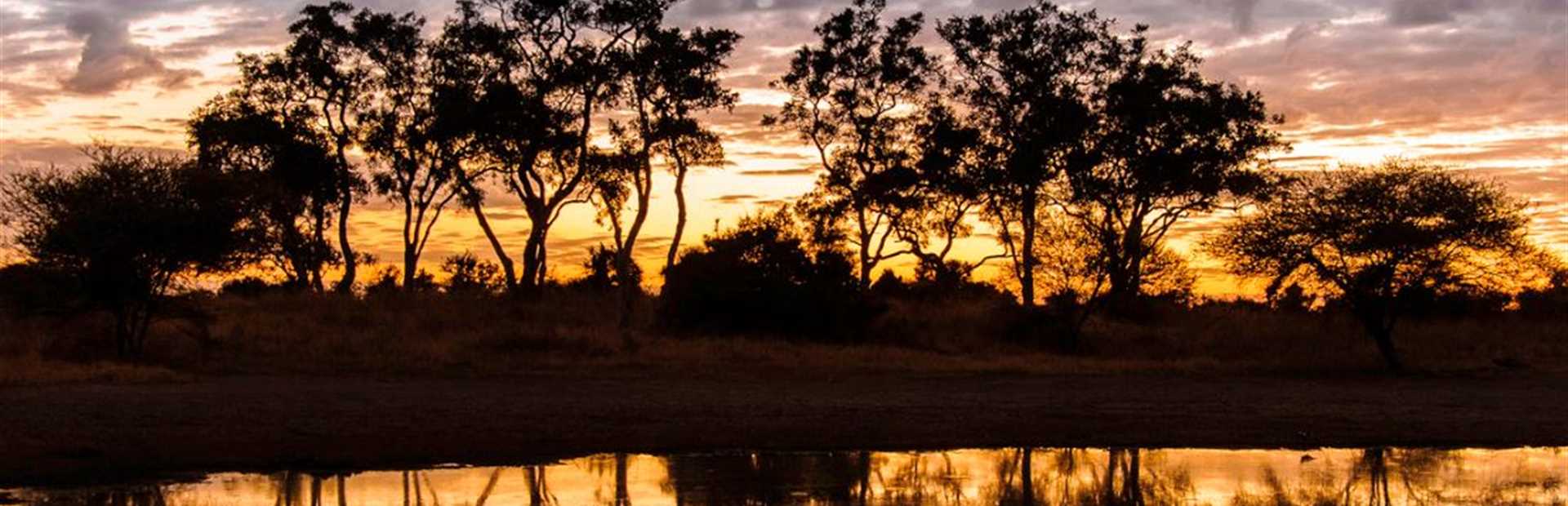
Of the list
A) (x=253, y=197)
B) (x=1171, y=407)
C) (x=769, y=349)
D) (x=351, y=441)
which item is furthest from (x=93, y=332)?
(x=1171, y=407)

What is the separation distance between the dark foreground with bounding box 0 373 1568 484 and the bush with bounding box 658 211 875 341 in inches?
388

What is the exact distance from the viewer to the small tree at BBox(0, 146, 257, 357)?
3744 cm

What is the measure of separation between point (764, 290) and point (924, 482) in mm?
25291

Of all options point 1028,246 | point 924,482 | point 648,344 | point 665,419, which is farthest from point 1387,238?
point 924,482

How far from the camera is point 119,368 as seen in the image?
33.5 metres

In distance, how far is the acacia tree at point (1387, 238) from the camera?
1629 inches

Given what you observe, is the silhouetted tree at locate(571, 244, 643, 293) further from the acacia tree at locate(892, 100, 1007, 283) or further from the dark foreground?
the dark foreground

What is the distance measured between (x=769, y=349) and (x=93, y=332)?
50.8 ft

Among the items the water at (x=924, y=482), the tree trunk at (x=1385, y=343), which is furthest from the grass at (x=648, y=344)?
the water at (x=924, y=482)

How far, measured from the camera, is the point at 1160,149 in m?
51.5

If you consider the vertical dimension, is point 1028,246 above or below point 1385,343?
above

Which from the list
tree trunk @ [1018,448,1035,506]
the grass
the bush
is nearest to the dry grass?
the grass

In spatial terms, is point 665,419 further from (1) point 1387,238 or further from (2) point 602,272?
(2) point 602,272

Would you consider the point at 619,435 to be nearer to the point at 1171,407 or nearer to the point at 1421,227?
the point at 1171,407
